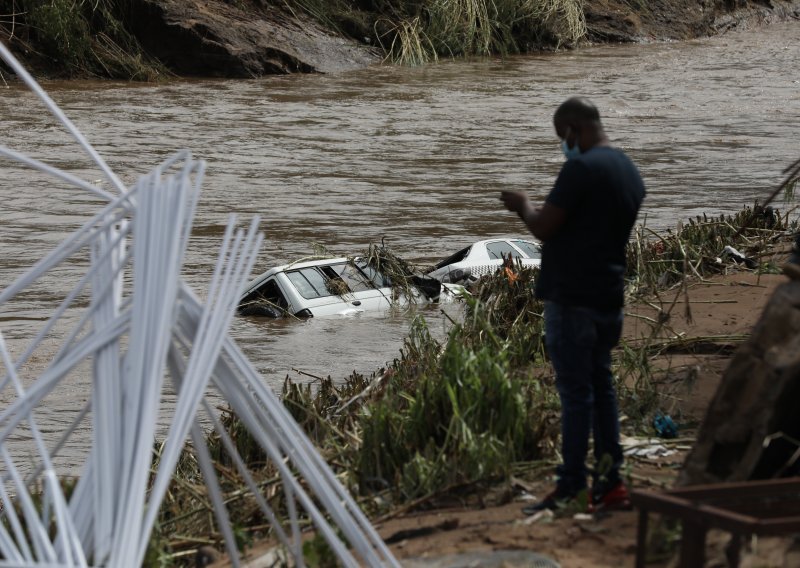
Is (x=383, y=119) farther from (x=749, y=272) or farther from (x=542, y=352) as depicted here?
(x=542, y=352)

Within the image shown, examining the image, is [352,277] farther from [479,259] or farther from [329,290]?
[479,259]

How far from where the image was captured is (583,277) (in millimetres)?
4930

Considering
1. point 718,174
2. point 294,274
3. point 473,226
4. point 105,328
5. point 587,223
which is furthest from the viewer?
point 718,174

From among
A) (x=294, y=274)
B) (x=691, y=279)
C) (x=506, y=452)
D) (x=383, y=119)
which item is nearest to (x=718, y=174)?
(x=383, y=119)

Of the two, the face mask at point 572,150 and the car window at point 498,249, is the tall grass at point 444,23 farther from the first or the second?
the face mask at point 572,150

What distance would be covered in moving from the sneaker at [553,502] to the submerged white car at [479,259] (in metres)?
11.6

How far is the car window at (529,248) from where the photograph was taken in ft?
57.3

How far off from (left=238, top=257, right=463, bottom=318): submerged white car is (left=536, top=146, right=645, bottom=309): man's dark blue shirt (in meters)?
10.9

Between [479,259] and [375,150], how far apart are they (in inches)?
488

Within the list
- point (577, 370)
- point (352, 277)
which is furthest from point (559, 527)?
point (352, 277)

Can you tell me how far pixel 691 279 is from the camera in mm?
11125

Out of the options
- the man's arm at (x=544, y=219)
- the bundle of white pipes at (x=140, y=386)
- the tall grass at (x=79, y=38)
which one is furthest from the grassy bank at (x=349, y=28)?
the bundle of white pipes at (x=140, y=386)

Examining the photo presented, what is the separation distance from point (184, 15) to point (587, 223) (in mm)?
36404

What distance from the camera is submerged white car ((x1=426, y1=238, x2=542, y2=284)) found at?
16.9 metres
